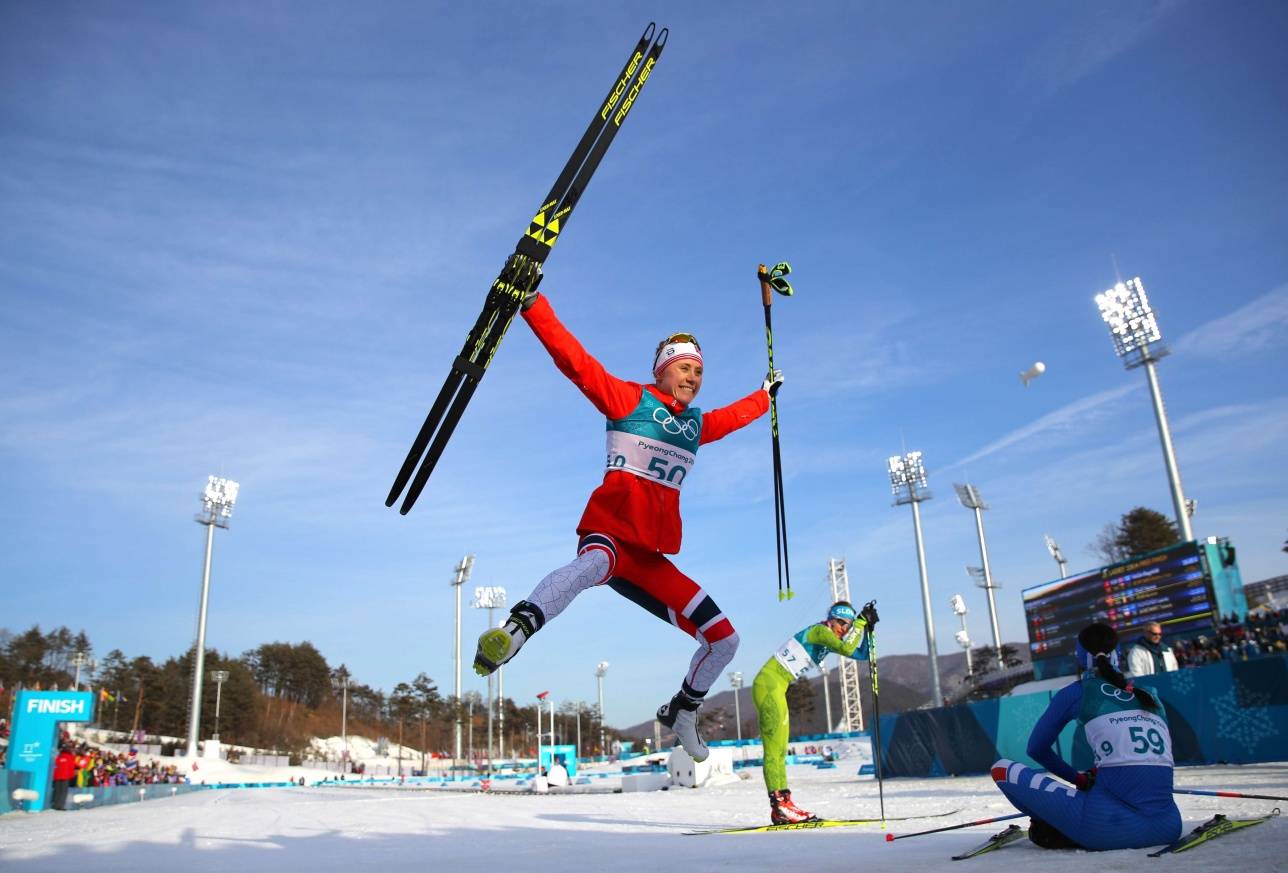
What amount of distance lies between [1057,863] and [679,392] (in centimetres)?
365

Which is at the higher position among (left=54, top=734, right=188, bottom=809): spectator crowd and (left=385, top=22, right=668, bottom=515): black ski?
(left=385, top=22, right=668, bottom=515): black ski

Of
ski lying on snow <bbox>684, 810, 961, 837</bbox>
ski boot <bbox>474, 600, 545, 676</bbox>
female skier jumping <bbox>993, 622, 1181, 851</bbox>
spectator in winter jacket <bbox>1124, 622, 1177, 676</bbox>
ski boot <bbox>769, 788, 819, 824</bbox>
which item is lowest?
ski lying on snow <bbox>684, 810, 961, 837</bbox>

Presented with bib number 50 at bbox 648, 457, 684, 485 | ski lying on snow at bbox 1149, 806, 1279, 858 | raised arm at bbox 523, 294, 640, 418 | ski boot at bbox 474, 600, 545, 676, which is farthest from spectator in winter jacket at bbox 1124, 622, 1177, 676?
ski boot at bbox 474, 600, 545, 676

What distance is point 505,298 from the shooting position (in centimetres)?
475

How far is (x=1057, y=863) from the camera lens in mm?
3723

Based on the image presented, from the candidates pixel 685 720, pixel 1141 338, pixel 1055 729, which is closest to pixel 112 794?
pixel 685 720

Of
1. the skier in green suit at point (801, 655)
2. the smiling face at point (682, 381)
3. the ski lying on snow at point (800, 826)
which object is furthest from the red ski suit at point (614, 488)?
the skier in green suit at point (801, 655)

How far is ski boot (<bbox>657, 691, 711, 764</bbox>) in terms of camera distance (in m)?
6.24

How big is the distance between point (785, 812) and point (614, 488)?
11.7ft

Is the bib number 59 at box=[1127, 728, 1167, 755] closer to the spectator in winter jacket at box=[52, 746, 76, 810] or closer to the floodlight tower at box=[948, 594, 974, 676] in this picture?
the spectator in winter jacket at box=[52, 746, 76, 810]

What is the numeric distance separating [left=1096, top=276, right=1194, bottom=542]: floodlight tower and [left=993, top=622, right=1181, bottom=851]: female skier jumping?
34348 millimetres

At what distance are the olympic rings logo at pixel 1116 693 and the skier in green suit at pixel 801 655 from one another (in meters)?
3.77

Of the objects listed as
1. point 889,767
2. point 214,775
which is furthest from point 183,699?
point 889,767

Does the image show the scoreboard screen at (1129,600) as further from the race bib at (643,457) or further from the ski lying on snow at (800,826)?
the race bib at (643,457)
